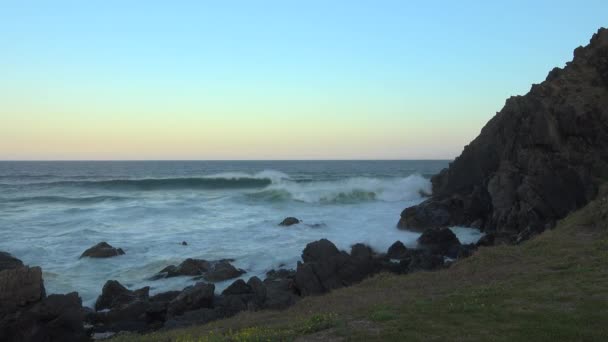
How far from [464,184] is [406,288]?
26.8 metres

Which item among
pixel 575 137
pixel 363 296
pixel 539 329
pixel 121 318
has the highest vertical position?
pixel 575 137

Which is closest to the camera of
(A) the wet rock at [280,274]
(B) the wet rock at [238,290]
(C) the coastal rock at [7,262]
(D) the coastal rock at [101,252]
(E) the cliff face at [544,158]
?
(B) the wet rock at [238,290]

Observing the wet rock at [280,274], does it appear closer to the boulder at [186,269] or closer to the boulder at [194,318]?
the boulder at [186,269]

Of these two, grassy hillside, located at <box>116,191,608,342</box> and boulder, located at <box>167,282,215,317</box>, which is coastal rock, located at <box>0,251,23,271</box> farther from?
grassy hillside, located at <box>116,191,608,342</box>

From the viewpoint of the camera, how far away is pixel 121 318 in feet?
58.0

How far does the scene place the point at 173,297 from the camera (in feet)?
65.9

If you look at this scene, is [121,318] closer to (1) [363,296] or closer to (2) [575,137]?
(1) [363,296]

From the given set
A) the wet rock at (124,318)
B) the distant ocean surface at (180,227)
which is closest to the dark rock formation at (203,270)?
the distant ocean surface at (180,227)

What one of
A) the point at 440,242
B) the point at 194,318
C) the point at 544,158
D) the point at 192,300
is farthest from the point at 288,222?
the point at 194,318

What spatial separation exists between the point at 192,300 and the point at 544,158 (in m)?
20.1

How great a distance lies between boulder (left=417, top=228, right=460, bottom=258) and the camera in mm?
25323

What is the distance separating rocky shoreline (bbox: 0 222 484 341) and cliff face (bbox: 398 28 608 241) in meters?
5.85

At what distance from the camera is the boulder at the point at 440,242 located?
25.3m

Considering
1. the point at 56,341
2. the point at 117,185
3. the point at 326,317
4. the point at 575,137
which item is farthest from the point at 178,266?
the point at 117,185
